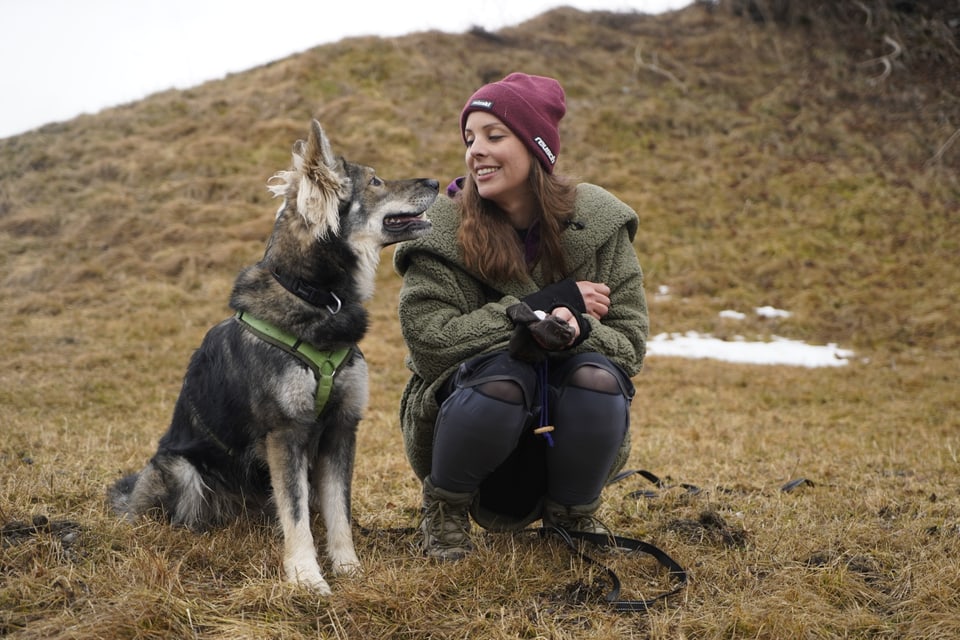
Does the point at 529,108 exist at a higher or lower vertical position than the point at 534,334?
higher

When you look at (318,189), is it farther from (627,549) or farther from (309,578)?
(627,549)

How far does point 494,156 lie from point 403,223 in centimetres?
52

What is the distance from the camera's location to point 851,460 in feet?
17.7

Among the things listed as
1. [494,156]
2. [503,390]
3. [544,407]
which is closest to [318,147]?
[494,156]

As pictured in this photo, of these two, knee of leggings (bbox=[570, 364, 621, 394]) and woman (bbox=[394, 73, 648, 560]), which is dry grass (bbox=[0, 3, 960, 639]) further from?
knee of leggings (bbox=[570, 364, 621, 394])

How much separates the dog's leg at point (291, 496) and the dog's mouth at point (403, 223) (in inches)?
40.2

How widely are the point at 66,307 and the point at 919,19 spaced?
2401 centimetres

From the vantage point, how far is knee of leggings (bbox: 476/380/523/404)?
8.93ft

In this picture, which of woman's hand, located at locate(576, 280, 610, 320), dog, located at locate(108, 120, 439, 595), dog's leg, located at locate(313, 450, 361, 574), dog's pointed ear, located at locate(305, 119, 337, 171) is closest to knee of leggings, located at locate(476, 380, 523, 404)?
woman's hand, located at locate(576, 280, 610, 320)

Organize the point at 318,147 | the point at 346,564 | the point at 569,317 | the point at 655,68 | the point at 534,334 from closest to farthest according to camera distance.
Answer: the point at 534,334 → the point at 569,317 → the point at 346,564 → the point at 318,147 → the point at 655,68

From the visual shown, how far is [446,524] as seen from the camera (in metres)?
3.07

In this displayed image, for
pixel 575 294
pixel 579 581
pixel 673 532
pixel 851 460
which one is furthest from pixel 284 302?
pixel 851 460

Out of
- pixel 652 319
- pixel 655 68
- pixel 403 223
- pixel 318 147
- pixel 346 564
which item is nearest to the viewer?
pixel 346 564

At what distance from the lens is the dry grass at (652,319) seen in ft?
8.24
